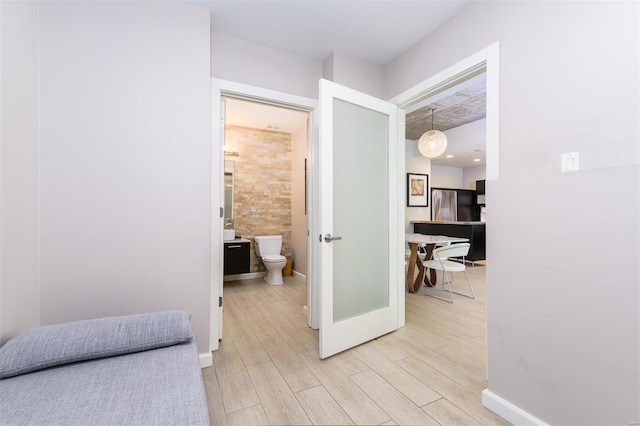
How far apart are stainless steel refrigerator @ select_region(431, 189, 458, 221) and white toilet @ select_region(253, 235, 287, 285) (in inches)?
175

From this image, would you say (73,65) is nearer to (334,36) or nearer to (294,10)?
(294,10)

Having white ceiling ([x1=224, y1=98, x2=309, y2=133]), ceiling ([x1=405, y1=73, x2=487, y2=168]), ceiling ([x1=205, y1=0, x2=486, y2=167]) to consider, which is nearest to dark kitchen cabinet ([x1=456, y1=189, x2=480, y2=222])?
ceiling ([x1=405, y1=73, x2=487, y2=168])

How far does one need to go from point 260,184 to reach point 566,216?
4.09 m

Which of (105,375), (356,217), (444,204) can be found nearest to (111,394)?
(105,375)

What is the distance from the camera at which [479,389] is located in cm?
173

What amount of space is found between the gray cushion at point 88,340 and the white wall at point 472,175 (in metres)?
8.32

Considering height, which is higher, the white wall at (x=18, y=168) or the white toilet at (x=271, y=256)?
the white wall at (x=18, y=168)

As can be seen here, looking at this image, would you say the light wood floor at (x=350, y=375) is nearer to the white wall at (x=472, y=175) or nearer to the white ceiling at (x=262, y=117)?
the white ceiling at (x=262, y=117)

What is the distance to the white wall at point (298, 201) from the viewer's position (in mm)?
4469

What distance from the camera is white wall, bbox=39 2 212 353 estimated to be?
1659 mm

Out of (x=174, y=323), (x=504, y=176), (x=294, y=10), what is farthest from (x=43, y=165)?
(x=504, y=176)

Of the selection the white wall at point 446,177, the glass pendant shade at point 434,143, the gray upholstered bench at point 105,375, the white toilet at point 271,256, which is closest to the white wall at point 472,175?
the white wall at point 446,177

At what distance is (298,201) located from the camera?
470cm

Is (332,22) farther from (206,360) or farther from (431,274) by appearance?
(431,274)
